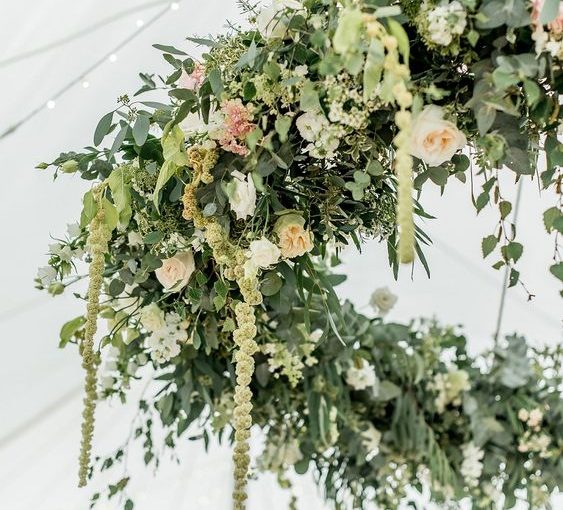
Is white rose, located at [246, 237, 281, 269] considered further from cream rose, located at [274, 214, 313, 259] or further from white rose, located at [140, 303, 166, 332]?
white rose, located at [140, 303, 166, 332]

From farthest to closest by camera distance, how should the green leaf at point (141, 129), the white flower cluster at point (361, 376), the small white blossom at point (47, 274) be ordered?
the white flower cluster at point (361, 376)
the small white blossom at point (47, 274)
the green leaf at point (141, 129)

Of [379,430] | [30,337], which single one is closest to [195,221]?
[379,430]

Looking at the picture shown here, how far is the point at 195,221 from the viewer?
114cm

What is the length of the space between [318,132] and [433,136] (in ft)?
0.51

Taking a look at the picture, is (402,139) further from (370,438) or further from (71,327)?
(370,438)

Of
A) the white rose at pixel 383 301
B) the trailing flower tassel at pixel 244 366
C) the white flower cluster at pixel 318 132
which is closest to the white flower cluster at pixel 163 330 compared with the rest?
the trailing flower tassel at pixel 244 366

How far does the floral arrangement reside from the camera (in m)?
0.89

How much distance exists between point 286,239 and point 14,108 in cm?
100

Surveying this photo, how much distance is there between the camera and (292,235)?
1135mm

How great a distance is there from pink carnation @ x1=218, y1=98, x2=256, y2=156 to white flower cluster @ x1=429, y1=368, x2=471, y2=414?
1113 millimetres

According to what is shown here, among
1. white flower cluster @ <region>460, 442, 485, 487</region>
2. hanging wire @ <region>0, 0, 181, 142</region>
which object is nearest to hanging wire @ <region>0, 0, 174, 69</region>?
hanging wire @ <region>0, 0, 181, 142</region>

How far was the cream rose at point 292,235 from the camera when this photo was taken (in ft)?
3.72

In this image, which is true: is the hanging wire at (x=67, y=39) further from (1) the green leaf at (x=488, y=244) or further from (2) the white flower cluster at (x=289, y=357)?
(1) the green leaf at (x=488, y=244)

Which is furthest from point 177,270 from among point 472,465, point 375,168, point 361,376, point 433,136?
point 472,465
